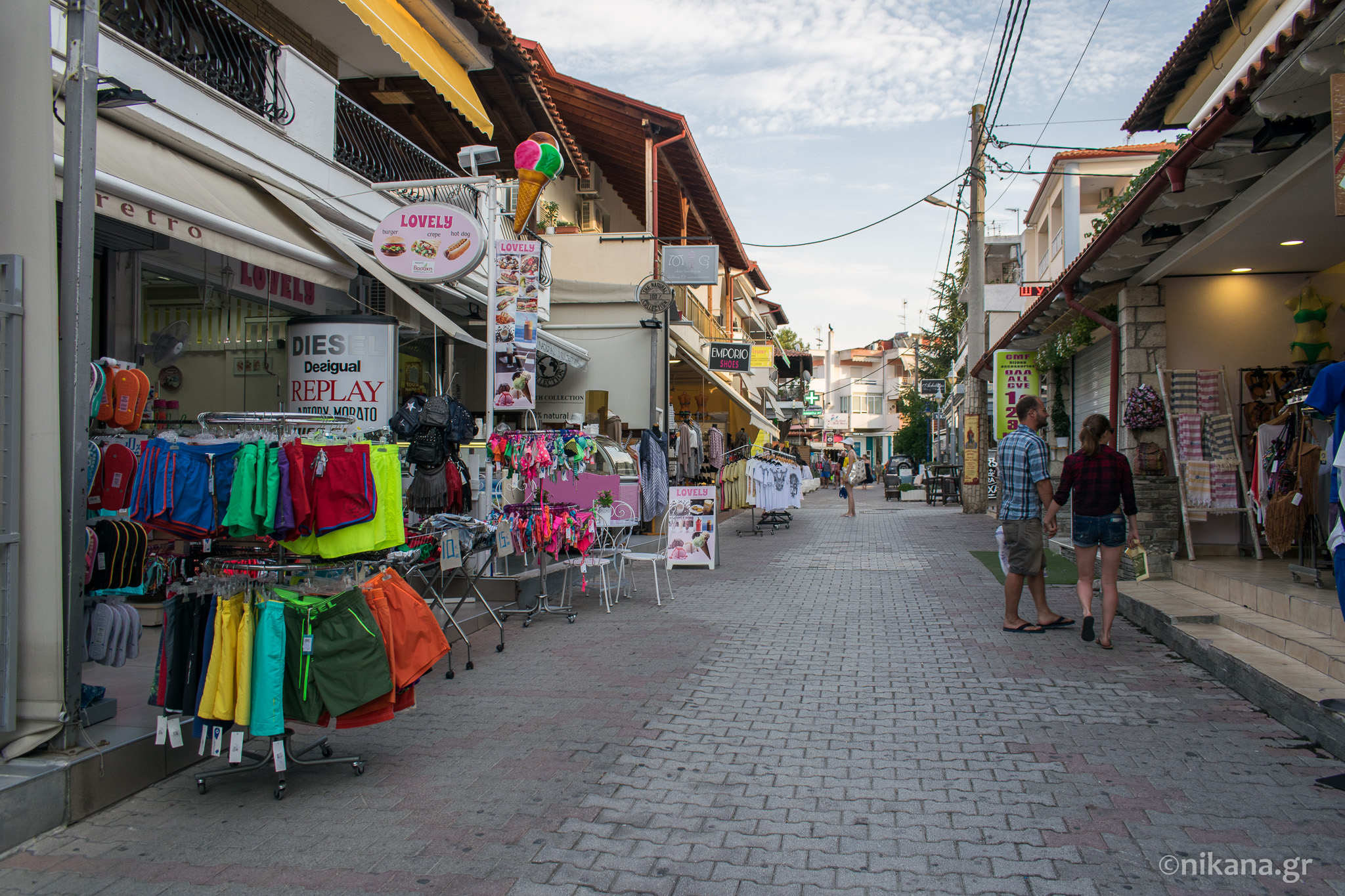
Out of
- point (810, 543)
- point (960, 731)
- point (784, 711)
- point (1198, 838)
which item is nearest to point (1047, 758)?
point (960, 731)

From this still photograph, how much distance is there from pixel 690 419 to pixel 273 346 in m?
13.9

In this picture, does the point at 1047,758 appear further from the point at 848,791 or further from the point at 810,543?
the point at 810,543

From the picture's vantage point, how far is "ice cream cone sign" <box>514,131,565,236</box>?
355 inches

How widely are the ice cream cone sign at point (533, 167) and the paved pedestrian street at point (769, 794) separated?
16.3ft

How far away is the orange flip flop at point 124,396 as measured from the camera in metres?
4.79

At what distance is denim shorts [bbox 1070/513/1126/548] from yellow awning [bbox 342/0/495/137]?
7977mm

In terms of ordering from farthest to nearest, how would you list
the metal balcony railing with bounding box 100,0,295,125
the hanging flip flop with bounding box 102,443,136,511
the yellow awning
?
the yellow awning
the metal balcony railing with bounding box 100,0,295,125
the hanging flip flop with bounding box 102,443,136,511

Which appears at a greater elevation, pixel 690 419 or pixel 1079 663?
pixel 690 419

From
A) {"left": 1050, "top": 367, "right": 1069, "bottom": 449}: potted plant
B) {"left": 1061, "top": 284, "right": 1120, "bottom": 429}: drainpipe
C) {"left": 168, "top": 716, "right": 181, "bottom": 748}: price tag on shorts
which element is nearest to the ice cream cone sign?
{"left": 1061, "top": 284, "right": 1120, "bottom": 429}: drainpipe

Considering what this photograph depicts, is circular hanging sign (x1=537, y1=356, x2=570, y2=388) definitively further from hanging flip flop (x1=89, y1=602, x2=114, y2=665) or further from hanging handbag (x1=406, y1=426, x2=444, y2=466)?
hanging flip flop (x1=89, y1=602, x2=114, y2=665)

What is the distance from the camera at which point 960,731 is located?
4879 mm

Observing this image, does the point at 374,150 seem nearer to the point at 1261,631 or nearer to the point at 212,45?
the point at 212,45

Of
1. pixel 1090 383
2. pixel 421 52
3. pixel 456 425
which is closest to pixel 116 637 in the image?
pixel 456 425

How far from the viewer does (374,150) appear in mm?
11891
